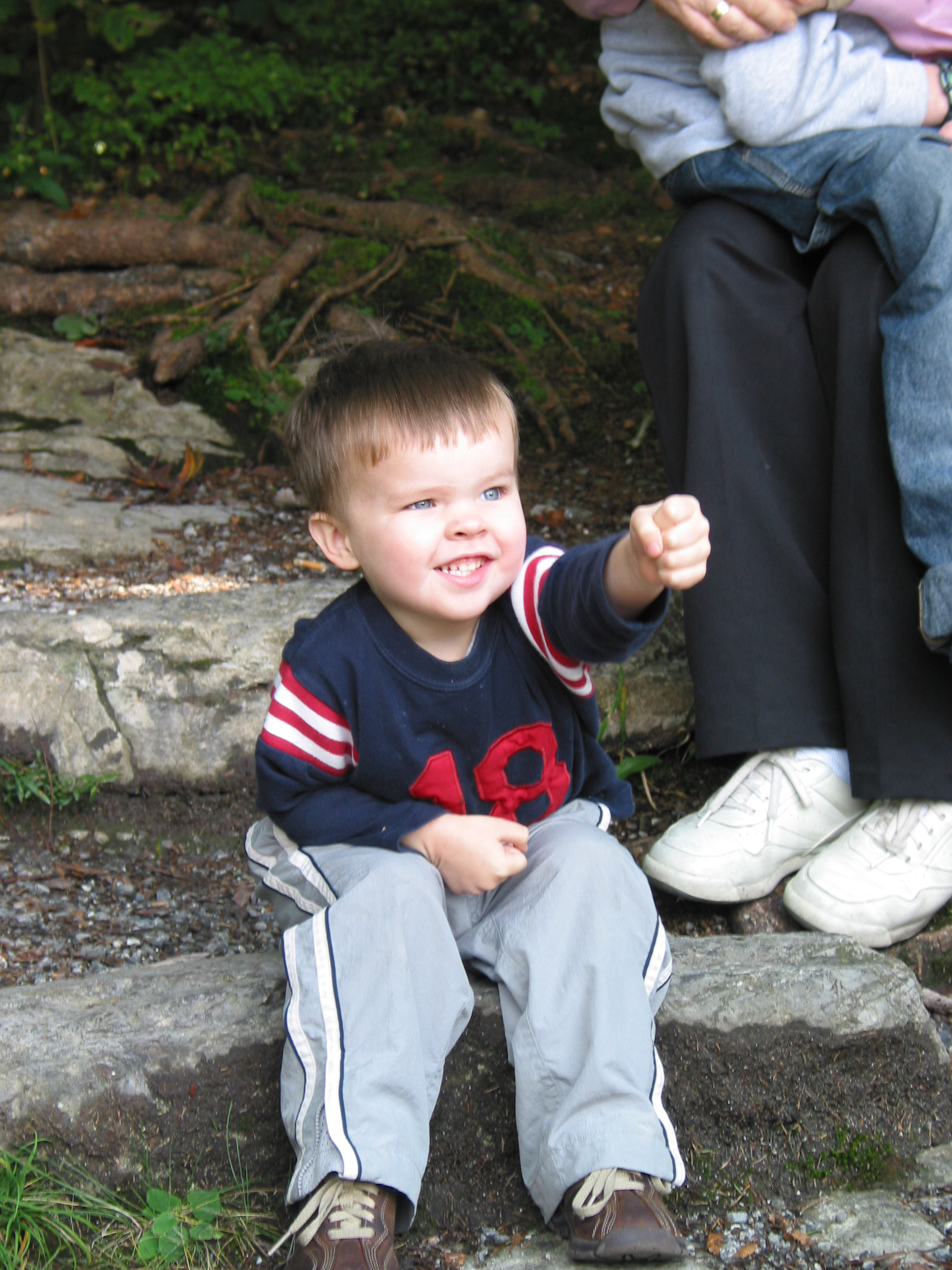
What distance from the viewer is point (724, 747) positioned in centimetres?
201

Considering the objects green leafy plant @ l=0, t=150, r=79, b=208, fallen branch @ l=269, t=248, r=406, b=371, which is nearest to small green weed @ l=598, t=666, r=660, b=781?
fallen branch @ l=269, t=248, r=406, b=371

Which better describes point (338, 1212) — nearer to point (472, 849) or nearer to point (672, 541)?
point (472, 849)

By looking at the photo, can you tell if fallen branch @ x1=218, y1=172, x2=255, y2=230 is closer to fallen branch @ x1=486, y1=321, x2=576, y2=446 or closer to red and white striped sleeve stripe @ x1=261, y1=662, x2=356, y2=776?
fallen branch @ x1=486, y1=321, x2=576, y2=446

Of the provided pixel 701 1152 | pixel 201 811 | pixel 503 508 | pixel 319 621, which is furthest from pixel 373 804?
pixel 201 811

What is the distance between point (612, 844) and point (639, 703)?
0.93 m

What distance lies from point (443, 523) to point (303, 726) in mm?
356

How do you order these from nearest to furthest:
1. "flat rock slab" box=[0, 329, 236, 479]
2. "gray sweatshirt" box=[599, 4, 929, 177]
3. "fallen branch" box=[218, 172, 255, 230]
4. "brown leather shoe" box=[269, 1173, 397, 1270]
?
1. "brown leather shoe" box=[269, 1173, 397, 1270]
2. "gray sweatshirt" box=[599, 4, 929, 177]
3. "flat rock slab" box=[0, 329, 236, 479]
4. "fallen branch" box=[218, 172, 255, 230]

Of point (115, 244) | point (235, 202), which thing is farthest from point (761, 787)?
point (235, 202)

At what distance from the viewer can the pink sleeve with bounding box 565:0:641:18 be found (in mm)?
2186

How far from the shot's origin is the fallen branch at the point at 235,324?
3965 mm

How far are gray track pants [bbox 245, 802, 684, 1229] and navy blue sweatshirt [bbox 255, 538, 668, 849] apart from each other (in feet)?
0.34

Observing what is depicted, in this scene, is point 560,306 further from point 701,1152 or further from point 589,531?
point 701,1152

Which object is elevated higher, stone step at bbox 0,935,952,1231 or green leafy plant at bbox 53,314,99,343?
green leafy plant at bbox 53,314,99,343

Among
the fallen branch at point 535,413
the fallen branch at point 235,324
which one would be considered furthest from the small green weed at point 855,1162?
the fallen branch at point 235,324
